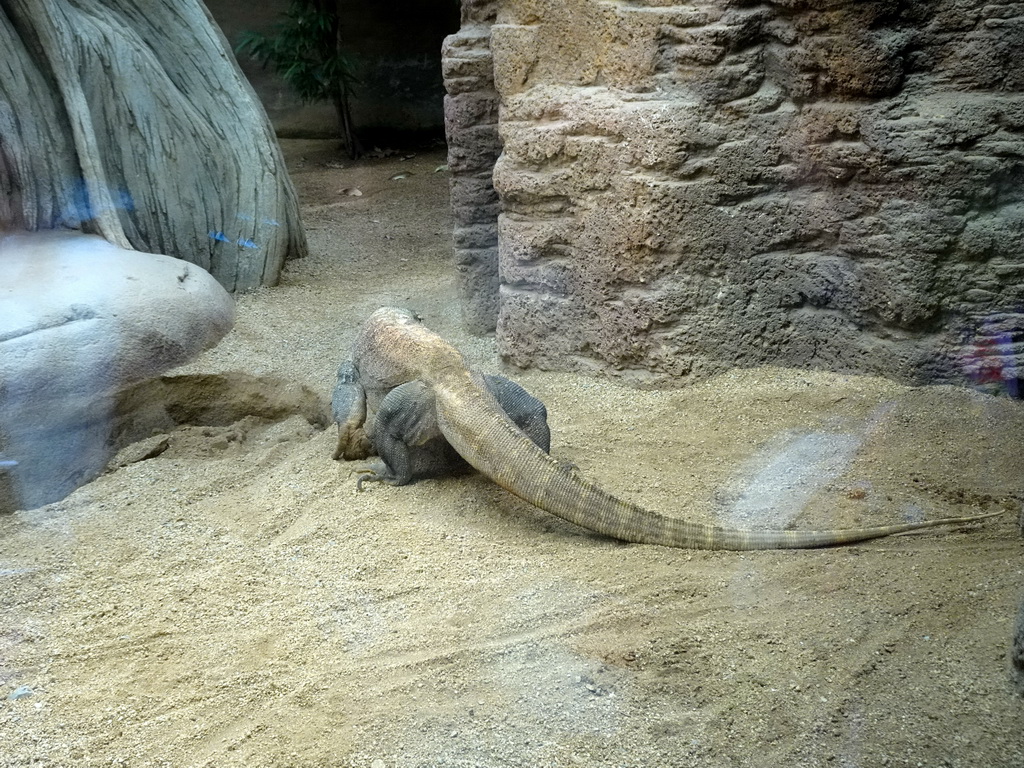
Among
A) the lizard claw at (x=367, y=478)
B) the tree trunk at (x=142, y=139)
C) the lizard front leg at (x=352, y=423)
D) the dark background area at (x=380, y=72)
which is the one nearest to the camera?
the lizard claw at (x=367, y=478)

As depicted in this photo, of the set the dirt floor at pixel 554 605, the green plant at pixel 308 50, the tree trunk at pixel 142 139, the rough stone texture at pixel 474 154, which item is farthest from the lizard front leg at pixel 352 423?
the green plant at pixel 308 50

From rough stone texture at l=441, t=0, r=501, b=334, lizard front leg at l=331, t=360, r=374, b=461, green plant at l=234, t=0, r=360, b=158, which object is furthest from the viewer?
green plant at l=234, t=0, r=360, b=158

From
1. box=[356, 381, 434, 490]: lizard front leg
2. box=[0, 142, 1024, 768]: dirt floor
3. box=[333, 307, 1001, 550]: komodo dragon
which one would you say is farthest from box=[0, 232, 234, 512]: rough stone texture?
box=[356, 381, 434, 490]: lizard front leg

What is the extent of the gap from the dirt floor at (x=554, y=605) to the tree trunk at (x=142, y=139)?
7.97 ft

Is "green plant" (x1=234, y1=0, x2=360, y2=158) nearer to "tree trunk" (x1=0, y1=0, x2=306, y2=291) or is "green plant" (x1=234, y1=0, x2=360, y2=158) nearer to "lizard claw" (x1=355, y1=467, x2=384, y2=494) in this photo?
"tree trunk" (x1=0, y1=0, x2=306, y2=291)

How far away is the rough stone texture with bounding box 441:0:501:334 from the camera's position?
18.9ft

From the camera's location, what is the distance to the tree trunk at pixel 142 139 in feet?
20.8

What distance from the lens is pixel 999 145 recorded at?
4277 mm

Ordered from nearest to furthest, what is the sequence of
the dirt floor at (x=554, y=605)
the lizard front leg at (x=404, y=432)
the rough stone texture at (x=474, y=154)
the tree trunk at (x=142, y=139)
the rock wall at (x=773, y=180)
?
the dirt floor at (x=554, y=605) → the lizard front leg at (x=404, y=432) → the rock wall at (x=773, y=180) → the rough stone texture at (x=474, y=154) → the tree trunk at (x=142, y=139)

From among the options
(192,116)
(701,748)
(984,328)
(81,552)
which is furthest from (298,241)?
(701,748)

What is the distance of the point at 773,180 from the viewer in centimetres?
478

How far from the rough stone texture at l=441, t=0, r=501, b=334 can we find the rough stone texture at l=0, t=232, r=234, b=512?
1.59 metres

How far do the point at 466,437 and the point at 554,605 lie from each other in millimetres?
963

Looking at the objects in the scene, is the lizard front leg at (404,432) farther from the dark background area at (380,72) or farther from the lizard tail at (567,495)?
the dark background area at (380,72)
